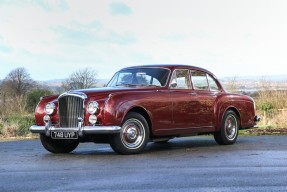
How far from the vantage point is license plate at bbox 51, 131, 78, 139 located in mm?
9336

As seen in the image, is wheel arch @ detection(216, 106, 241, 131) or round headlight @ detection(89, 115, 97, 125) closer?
round headlight @ detection(89, 115, 97, 125)

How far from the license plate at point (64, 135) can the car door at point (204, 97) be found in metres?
2.92

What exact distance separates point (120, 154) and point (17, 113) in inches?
1430

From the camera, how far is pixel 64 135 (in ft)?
31.0

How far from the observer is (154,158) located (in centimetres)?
887

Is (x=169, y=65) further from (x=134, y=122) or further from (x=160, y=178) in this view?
(x=160, y=178)

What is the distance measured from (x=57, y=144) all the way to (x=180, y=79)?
297 centimetres

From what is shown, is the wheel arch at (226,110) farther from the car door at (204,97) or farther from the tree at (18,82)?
the tree at (18,82)

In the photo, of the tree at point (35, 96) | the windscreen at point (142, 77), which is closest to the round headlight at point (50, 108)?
the windscreen at point (142, 77)

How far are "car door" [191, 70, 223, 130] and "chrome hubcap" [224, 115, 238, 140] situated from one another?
1.96 feet

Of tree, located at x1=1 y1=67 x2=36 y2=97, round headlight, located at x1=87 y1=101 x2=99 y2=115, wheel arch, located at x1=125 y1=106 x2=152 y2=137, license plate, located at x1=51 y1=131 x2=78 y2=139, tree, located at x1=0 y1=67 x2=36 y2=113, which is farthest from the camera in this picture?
tree, located at x1=1 y1=67 x2=36 y2=97

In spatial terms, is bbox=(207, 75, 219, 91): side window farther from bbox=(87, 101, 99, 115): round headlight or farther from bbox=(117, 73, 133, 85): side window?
bbox=(87, 101, 99, 115): round headlight

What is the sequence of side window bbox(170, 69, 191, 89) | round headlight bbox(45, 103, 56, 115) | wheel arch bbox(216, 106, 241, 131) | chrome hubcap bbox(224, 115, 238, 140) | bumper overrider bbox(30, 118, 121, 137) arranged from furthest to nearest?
chrome hubcap bbox(224, 115, 238, 140) < wheel arch bbox(216, 106, 241, 131) < side window bbox(170, 69, 191, 89) < round headlight bbox(45, 103, 56, 115) < bumper overrider bbox(30, 118, 121, 137)

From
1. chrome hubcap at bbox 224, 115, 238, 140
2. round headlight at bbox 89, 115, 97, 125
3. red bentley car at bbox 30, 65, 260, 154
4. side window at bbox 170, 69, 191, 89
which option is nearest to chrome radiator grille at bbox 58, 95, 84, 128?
red bentley car at bbox 30, 65, 260, 154
